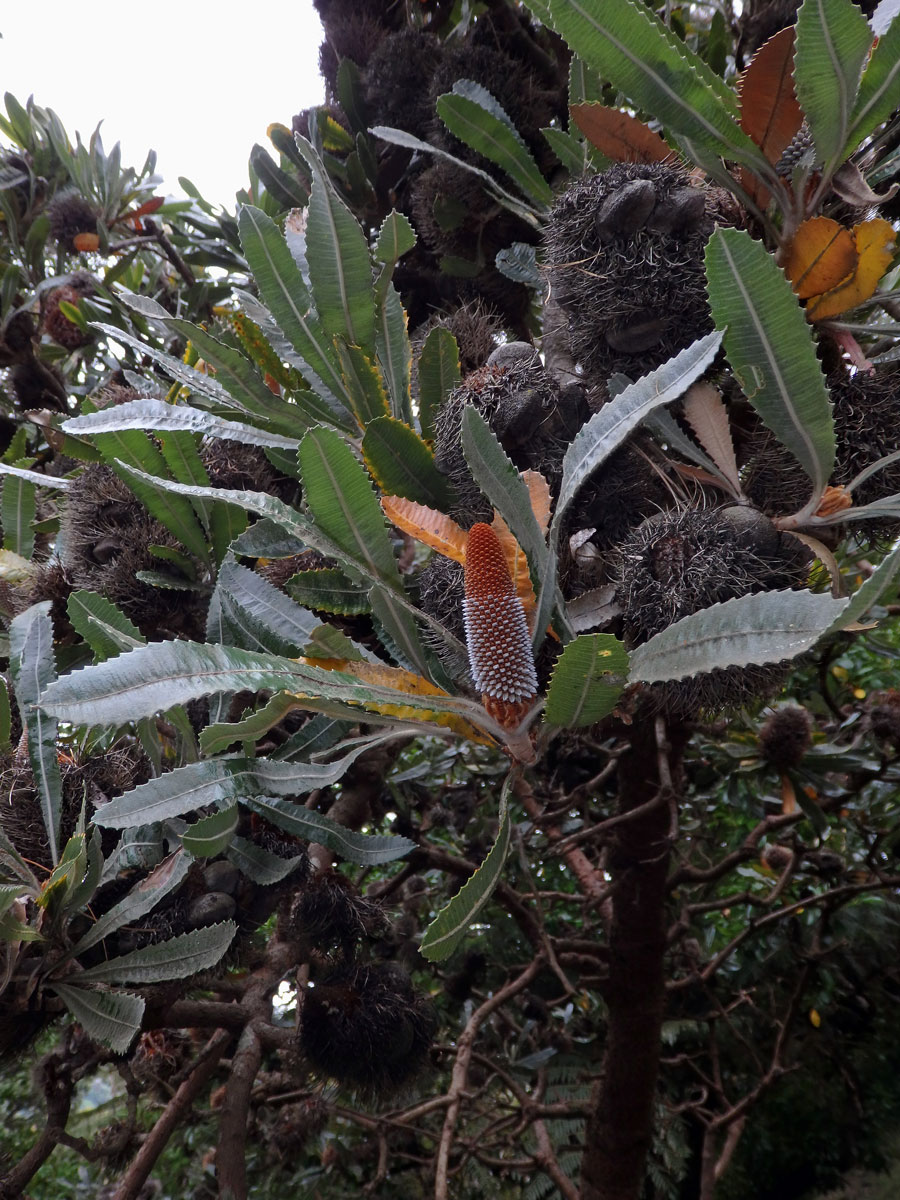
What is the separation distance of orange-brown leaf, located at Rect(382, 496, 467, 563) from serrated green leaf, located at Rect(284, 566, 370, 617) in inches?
8.9

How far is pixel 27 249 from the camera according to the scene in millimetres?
2676

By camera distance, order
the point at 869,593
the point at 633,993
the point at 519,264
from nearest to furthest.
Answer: the point at 869,593, the point at 519,264, the point at 633,993

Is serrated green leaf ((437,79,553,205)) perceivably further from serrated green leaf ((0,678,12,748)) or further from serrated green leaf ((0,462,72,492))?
serrated green leaf ((0,678,12,748))

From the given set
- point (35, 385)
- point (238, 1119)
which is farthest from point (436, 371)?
point (35, 385)

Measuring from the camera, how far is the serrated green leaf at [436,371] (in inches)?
44.7

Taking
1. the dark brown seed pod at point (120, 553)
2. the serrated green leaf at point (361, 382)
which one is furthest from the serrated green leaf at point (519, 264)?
the dark brown seed pod at point (120, 553)

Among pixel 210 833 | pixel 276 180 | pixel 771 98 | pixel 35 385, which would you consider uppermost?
pixel 276 180

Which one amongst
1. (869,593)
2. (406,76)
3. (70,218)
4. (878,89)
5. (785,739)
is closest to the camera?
(869,593)

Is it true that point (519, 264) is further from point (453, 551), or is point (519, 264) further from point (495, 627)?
point (495, 627)

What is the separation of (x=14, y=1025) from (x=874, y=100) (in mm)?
1519

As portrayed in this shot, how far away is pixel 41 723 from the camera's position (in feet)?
3.83

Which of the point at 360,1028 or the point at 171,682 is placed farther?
the point at 360,1028

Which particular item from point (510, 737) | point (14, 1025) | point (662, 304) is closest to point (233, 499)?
point (510, 737)

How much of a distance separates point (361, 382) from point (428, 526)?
325 millimetres
